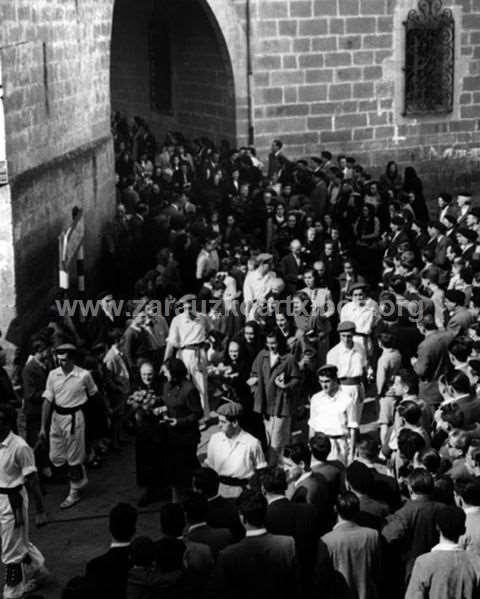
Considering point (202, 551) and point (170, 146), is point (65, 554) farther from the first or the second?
point (170, 146)

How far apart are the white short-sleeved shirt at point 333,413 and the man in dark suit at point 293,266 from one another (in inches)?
164

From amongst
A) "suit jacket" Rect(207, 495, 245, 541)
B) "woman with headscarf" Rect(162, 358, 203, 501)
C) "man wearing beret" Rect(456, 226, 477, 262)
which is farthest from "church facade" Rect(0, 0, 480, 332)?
"suit jacket" Rect(207, 495, 245, 541)

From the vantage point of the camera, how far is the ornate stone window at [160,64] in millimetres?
25266

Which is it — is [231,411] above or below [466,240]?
below

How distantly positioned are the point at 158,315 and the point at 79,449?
2.62 metres

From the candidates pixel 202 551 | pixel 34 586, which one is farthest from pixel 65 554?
pixel 202 551

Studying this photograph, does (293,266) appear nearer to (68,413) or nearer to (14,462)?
(68,413)

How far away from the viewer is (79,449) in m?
10.7

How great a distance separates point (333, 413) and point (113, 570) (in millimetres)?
3603

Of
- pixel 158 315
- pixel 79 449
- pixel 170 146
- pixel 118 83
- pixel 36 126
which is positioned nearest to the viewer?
pixel 79 449

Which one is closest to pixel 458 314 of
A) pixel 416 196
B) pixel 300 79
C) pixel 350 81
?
pixel 416 196

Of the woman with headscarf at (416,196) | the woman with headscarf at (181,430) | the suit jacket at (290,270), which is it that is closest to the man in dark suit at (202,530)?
the woman with headscarf at (181,430)

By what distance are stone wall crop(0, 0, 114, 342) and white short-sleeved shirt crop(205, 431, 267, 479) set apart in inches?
182

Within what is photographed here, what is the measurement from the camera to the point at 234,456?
9.28 meters
